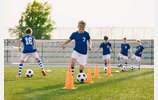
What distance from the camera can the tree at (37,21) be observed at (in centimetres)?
635

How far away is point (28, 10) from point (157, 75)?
2.69 m

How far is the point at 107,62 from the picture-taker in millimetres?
8250

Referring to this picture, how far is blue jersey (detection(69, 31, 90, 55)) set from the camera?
6008 millimetres

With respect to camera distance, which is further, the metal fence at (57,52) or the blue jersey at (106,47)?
the blue jersey at (106,47)

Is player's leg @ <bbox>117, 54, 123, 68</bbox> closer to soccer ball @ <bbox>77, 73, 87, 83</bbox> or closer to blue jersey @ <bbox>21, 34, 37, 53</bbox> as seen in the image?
blue jersey @ <bbox>21, 34, 37, 53</bbox>

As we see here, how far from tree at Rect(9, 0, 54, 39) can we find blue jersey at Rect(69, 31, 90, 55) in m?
0.47

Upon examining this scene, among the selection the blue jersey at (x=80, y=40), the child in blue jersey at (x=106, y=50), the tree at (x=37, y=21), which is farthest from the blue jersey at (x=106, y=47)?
the blue jersey at (x=80, y=40)

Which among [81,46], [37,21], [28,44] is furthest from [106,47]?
[81,46]

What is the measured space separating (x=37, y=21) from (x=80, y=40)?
3.99 feet

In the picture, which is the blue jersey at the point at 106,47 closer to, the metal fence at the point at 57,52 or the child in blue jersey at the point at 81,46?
the metal fence at the point at 57,52

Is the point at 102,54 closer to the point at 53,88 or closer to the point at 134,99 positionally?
the point at 53,88

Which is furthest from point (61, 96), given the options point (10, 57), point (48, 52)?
point (10, 57)

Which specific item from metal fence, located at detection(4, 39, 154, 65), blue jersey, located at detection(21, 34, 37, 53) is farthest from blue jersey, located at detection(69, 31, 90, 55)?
blue jersey, located at detection(21, 34, 37, 53)

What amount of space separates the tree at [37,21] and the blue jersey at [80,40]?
47 cm
